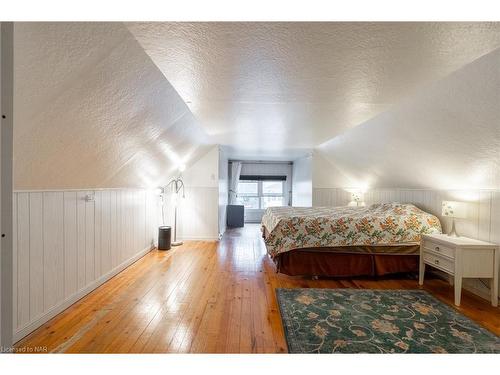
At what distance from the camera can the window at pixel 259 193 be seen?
8.12m

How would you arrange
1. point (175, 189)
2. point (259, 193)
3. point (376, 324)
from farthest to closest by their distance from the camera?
point (259, 193) → point (175, 189) → point (376, 324)

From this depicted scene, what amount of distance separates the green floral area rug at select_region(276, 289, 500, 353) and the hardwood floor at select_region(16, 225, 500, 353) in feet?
0.54

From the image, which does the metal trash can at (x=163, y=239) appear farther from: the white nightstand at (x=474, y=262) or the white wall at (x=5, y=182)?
the white nightstand at (x=474, y=262)

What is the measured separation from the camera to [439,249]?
2.63 meters

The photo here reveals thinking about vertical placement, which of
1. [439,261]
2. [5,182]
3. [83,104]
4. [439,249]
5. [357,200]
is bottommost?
[439,261]

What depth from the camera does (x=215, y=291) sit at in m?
2.61

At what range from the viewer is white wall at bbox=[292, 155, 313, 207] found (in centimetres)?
562

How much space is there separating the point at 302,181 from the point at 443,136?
3.99 m

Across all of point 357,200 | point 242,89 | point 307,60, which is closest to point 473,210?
point 357,200

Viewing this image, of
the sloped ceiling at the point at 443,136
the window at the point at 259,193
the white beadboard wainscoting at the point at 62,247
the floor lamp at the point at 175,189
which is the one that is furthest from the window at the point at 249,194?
the white beadboard wainscoting at the point at 62,247

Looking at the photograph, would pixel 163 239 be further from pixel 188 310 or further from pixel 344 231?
pixel 344 231

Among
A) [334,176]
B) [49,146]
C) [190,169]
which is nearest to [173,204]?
[190,169]

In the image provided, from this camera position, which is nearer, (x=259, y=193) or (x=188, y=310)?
(x=188, y=310)

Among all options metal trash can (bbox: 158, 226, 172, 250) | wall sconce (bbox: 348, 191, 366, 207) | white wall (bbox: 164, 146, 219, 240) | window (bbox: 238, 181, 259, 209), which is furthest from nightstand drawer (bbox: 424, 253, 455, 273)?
window (bbox: 238, 181, 259, 209)
